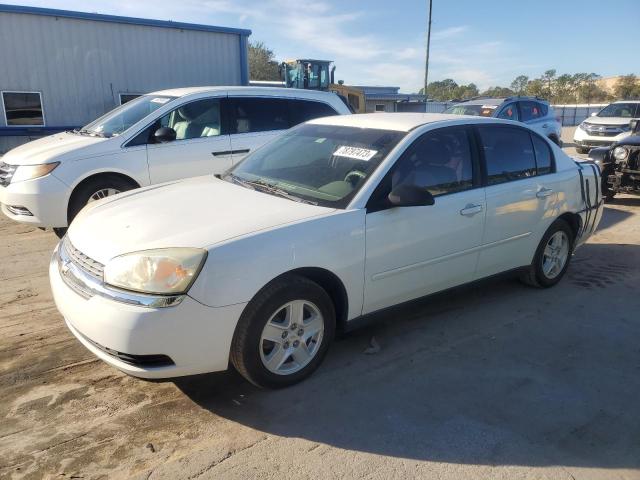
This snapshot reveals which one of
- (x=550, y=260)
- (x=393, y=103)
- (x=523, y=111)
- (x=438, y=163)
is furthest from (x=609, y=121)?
(x=393, y=103)

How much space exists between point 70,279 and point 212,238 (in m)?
0.92

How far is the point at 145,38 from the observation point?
15.4m

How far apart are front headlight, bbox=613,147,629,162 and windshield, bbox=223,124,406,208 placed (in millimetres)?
6657

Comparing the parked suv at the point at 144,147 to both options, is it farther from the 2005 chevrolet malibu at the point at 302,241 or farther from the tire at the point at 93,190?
the 2005 chevrolet malibu at the point at 302,241

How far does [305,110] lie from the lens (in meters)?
7.52

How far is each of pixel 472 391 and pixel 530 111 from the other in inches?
478

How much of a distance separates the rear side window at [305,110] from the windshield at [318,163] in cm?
305

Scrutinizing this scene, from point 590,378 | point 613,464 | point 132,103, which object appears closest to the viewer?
point 613,464

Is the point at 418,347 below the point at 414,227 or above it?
below

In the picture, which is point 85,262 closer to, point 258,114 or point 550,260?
point 550,260

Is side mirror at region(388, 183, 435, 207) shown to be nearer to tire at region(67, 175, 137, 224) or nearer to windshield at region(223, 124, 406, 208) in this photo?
windshield at region(223, 124, 406, 208)

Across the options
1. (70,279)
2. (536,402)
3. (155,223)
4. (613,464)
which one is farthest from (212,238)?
(613,464)

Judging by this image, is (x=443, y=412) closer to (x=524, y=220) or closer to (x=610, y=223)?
(x=524, y=220)

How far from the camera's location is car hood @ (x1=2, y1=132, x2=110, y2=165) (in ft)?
19.2
